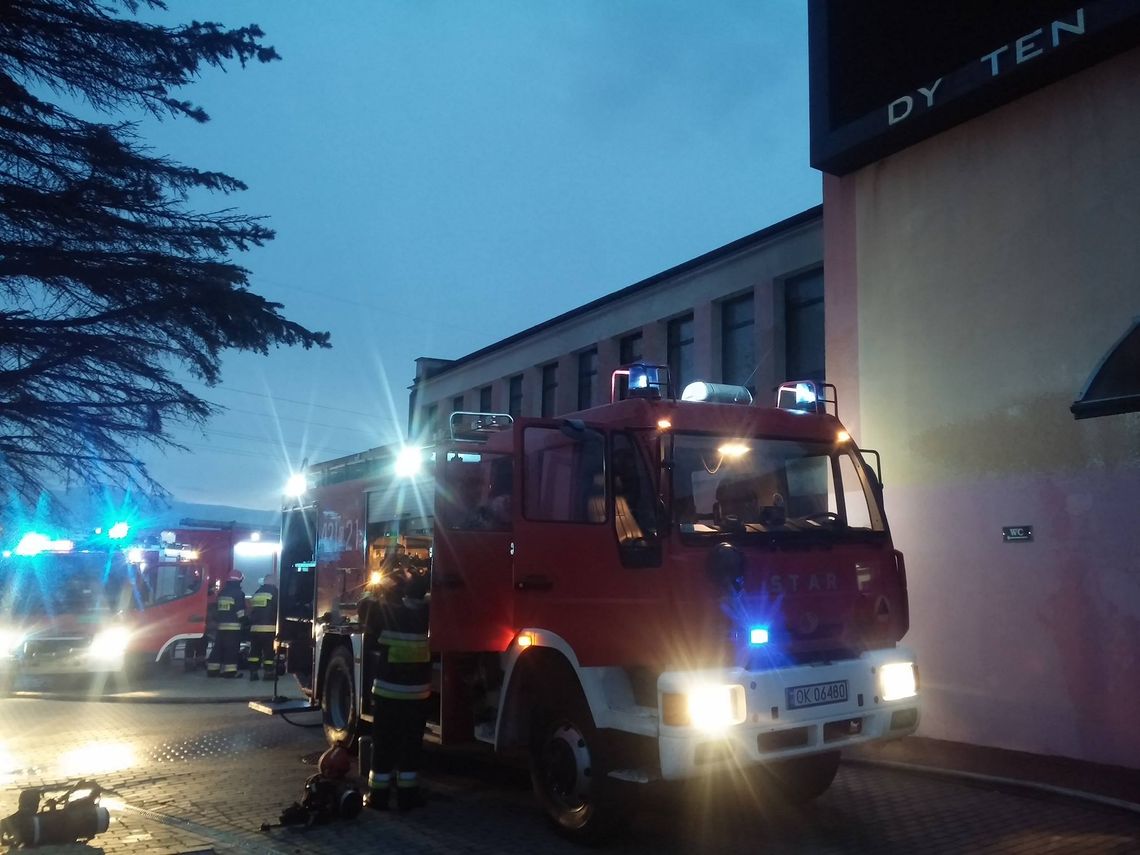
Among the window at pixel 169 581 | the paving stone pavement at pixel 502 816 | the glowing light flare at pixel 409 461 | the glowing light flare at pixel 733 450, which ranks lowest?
Result: the paving stone pavement at pixel 502 816

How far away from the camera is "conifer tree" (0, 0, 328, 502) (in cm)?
761

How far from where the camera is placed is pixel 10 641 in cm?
1503

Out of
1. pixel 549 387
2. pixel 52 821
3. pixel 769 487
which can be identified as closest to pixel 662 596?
pixel 769 487

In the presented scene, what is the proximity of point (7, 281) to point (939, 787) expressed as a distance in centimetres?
835

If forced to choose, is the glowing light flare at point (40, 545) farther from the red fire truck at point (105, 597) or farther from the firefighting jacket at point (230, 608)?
the firefighting jacket at point (230, 608)

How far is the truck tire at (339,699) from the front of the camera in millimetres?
8805

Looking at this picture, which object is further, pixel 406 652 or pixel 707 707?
pixel 406 652

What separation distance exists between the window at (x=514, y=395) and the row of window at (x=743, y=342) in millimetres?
3002

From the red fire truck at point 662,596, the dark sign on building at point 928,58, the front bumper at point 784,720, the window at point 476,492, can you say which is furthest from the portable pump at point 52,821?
the dark sign on building at point 928,58

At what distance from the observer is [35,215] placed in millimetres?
7598

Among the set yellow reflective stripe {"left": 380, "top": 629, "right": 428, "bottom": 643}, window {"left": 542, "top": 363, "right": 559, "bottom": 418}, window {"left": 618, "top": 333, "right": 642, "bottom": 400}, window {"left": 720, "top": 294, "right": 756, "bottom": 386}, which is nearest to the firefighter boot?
Answer: yellow reflective stripe {"left": 380, "top": 629, "right": 428, "bottom": 643}

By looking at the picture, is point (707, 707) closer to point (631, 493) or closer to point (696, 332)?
point (631, 493)

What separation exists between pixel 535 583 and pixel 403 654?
1.38 meters

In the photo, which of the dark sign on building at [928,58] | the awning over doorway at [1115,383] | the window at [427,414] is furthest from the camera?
the window at [427,414]
